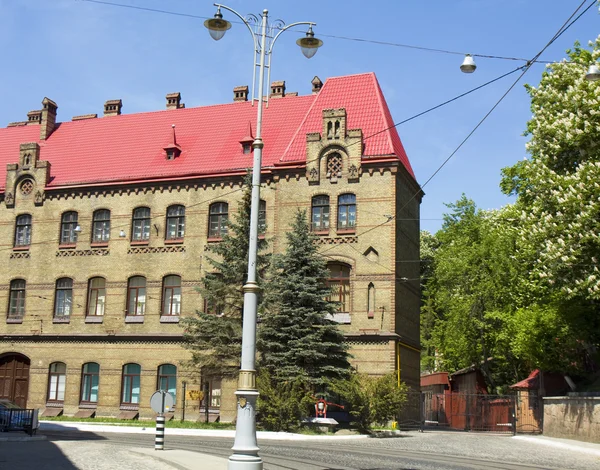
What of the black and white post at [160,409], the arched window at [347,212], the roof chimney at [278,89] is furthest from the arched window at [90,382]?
the black and white post at [160,409]

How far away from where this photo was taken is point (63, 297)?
3847cm

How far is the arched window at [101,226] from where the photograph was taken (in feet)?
126

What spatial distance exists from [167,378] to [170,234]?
729 centimetres

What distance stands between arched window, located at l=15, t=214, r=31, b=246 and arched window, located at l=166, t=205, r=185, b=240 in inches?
331

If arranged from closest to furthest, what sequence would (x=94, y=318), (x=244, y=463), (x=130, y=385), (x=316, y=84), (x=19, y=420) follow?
(x=244, y=463) → (x=19, y=420) → (x=130, y=385) → (x=94, y=318) → (x=316, y=84)

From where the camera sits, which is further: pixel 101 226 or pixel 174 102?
pixel 174 102

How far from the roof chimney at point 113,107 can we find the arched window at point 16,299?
12.0 metres

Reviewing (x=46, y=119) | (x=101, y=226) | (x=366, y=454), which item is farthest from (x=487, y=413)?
(x=46, y=119)

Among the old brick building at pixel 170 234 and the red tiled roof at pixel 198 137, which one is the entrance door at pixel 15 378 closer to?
the old brick building at pixel 170 234

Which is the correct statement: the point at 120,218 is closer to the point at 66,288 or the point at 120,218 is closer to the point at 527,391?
the point at 66,288

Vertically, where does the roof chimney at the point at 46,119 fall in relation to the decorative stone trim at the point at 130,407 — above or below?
above

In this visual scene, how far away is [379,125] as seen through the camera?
35.5 m

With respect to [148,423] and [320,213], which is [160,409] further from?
[320,213]

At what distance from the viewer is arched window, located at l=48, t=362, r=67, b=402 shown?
37247mm
